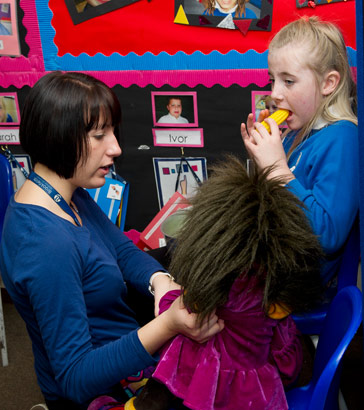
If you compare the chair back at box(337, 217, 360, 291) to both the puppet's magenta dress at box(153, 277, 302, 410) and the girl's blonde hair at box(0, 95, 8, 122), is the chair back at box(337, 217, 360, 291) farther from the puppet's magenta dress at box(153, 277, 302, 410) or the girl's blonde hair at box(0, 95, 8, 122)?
the girl's blonde hair at box(0, 95, 8, 122)

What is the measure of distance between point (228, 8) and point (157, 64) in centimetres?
34

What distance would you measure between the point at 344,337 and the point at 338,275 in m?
0.45

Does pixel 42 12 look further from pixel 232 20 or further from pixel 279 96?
pixel 279 96

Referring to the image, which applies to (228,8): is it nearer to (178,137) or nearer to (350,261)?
(178,137)

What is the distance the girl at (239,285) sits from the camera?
0.76 meters

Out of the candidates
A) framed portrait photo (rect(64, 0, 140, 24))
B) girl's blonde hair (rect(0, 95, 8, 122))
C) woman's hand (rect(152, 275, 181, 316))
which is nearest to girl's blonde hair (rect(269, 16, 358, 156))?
woman's hand (rect(152, 275, 181, 316))

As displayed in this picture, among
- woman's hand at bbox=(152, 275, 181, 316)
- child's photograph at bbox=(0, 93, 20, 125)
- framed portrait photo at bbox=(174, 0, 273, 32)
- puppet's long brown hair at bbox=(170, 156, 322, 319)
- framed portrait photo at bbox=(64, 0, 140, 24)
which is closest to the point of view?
puppet's long brown hair at bbox=(170, 156, 322, 319)

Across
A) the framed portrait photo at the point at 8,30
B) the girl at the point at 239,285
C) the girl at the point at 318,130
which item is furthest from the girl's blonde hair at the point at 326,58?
the framed portrait photo at the point at 8,30

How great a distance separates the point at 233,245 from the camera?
75 centimetres

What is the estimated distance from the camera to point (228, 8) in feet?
5.21

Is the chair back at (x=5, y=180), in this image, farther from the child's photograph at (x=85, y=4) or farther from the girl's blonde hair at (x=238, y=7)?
the girl's blonde hair at (x=238, y=7)

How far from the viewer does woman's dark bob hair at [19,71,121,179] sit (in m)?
0.95

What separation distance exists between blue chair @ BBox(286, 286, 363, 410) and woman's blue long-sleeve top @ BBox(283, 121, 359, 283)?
0.42 ft

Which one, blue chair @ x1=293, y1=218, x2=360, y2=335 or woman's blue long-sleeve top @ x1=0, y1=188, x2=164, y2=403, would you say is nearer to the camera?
woman's blue long-sleeve top @ x1=0, y1=188, x2=164, y2=403
